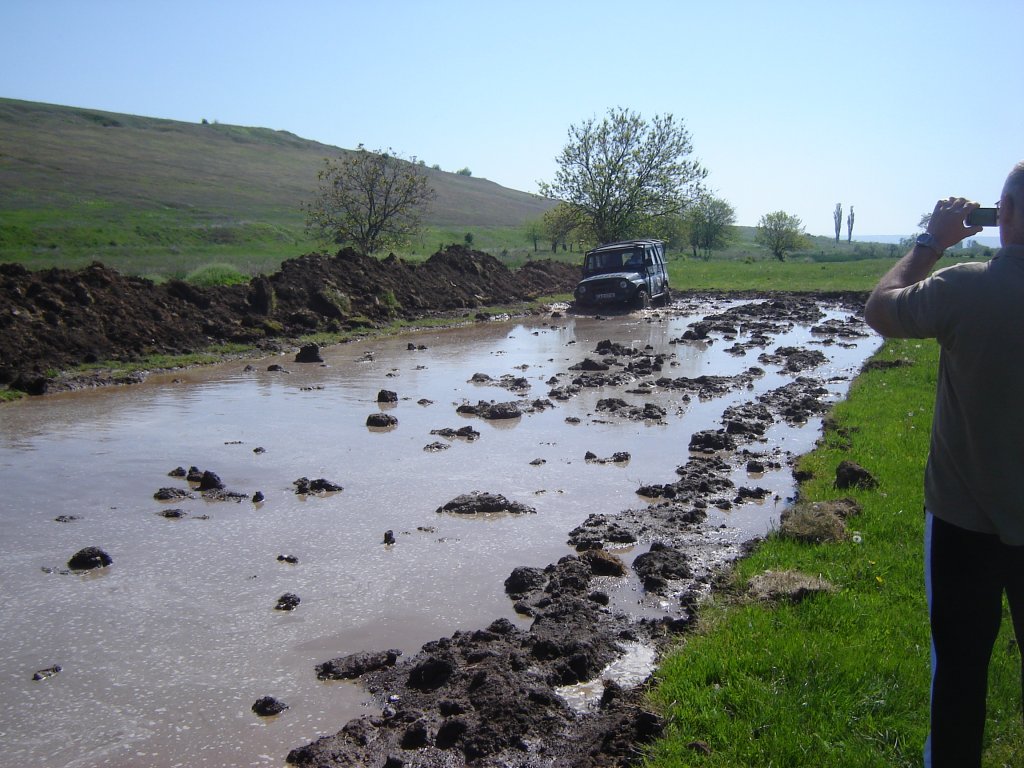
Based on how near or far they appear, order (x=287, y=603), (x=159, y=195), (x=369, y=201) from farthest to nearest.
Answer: (x=159, y=195) → (x=369, y=201) → (x=287, y=603)

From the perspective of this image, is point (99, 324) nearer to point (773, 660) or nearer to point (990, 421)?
point (773, 660)

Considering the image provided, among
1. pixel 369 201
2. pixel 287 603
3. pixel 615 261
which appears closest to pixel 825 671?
pixel 287 603

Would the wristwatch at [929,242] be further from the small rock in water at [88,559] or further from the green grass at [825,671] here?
the small rock in water at [88,559]

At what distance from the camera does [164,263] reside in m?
40.4

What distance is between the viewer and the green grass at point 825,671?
152 inches

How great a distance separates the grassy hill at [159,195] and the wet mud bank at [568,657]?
3187 centimetres

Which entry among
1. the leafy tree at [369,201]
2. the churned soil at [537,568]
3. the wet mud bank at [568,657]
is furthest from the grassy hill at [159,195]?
the wet mud bank at [568,657]

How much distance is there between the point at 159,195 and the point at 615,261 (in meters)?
59.1

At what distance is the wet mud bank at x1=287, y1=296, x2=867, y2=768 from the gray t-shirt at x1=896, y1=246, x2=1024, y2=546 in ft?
6.69

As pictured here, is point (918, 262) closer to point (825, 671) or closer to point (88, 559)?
point (825, 671)

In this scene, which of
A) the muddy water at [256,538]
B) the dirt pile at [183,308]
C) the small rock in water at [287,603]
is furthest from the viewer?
the dirt pile at [183,308]

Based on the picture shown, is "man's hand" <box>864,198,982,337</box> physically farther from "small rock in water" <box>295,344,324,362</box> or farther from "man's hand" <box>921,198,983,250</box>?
"small rock in water" <box>295,344,324,362</box>

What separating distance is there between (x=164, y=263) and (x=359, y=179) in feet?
35.6

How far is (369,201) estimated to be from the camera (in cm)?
3700
